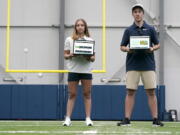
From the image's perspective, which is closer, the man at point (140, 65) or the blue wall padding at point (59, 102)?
the man at point (140, 65)

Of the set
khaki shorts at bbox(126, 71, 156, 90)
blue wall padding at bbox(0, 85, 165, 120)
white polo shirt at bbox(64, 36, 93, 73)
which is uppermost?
white polo shirt at bbox(64, 36, 93, 73)

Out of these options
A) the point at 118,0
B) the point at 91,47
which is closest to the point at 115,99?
the point at 118,0

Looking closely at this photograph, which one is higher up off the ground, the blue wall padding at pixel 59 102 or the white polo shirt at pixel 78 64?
the white polo shirt at pixel 78 64

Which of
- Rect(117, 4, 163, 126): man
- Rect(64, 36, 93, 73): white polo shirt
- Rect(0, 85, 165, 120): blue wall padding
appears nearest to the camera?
Rect(117, 4, 163, 126): man

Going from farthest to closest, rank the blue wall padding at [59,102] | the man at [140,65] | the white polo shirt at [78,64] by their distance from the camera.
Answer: the blue wall padding at [59,102] < the white polo shirt at [78,64] < the man at [140,65]

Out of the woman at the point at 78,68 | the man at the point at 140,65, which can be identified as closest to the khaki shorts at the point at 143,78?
the man at the point at 140,65

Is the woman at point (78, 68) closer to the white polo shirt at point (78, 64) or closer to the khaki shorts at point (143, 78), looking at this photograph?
the white polo shirt at point (78, 64)

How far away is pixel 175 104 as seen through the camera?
1378cm

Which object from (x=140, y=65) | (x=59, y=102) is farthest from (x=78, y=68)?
(x=59, y=102)

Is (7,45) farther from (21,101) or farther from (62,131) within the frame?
(62,131)

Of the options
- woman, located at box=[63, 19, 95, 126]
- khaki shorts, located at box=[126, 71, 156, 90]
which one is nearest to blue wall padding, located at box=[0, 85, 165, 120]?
woman, located at box=[63, 19, 95, 126]

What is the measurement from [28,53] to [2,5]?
1.30 meters

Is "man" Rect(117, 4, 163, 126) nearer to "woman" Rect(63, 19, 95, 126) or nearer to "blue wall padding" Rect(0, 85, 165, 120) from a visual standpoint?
"woman" Rect(63, 19, 95, 126)

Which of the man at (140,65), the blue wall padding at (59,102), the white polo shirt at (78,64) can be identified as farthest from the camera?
the blue wall padding at (59,102)
